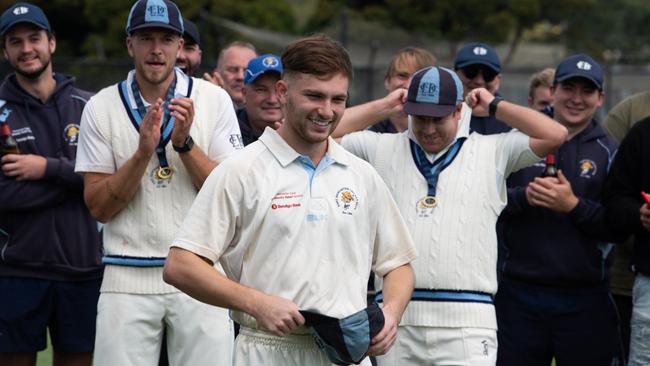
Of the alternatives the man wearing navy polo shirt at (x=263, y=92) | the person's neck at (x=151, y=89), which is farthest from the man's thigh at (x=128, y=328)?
the man wearing navy polo shirt at (x=263, y=92)

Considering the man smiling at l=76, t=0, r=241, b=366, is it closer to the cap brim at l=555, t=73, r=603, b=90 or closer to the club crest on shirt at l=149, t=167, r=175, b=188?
the club crest on shirt at l=149, t=167, r=175, b=188

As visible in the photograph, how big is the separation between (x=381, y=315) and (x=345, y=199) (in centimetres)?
52

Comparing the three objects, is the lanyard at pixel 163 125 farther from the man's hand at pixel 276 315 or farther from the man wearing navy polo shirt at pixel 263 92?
the man's hand at pixel 276 315

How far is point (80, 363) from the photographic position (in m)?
7.26

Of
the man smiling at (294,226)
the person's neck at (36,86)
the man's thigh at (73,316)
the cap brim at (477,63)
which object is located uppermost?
the cap brim at (477,63)

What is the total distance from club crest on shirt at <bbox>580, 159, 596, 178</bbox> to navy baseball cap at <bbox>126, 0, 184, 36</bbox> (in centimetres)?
269

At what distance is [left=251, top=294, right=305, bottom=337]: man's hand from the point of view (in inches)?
173

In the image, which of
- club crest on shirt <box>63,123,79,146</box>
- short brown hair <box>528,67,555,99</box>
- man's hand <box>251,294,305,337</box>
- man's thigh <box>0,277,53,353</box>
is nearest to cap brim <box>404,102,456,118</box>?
man's hand <box>251,294,305,337</box>

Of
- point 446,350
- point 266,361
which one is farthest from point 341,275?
point 446,350

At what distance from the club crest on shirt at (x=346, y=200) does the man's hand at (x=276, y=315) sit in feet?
1.71

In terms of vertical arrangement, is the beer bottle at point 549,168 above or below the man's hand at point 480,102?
below

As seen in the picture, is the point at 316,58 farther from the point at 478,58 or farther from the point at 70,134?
the point at 478,58

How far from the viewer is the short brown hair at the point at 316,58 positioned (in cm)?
463

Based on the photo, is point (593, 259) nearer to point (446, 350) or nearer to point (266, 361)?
point (446, 350)
